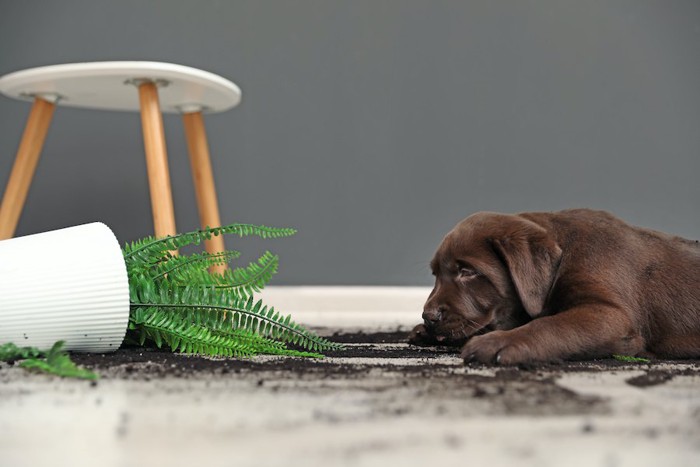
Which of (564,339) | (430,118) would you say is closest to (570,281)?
(564,339)

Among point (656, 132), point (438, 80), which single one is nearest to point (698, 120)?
point (656, 132)

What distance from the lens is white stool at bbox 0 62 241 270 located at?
88.0 inches

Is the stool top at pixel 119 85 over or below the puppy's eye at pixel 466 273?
over

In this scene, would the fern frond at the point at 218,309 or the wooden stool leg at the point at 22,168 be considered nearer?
the fern frond at the point at 218,309

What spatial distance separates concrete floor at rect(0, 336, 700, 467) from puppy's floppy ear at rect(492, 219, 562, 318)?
434 mm

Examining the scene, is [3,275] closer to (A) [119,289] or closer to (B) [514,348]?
(A) [119,289]

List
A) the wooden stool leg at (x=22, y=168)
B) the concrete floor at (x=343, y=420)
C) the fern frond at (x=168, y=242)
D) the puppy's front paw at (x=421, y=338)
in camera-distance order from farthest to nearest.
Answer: the wooden stool leg at (x=22, y=168)
the puppy's front paw at (x=421, y=338)
the fern frond at (x=168, y=242)
the concrete floor at (x=343, y=420)

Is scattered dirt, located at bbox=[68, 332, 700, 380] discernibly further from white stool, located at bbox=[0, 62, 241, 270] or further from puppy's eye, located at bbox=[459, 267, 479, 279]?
white stool, located at bbox=[0, 62, 241, 270]

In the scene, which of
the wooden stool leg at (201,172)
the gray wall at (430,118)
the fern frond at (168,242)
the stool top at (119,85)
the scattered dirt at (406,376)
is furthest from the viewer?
the gray wall at (430,118)

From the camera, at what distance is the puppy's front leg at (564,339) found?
4.51ft

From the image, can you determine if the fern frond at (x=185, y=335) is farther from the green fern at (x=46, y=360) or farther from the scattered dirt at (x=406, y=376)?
the green fern at (x=46, y=360)

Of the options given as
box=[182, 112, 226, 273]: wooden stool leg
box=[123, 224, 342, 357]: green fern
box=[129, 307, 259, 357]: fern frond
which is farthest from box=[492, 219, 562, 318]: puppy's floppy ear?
box=[182, 112, 226, 273]: wooden stool leg

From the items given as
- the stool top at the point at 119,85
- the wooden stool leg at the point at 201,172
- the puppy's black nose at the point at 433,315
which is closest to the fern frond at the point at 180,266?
the puppy's black nose at the point at 433,315

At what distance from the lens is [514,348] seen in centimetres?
137
